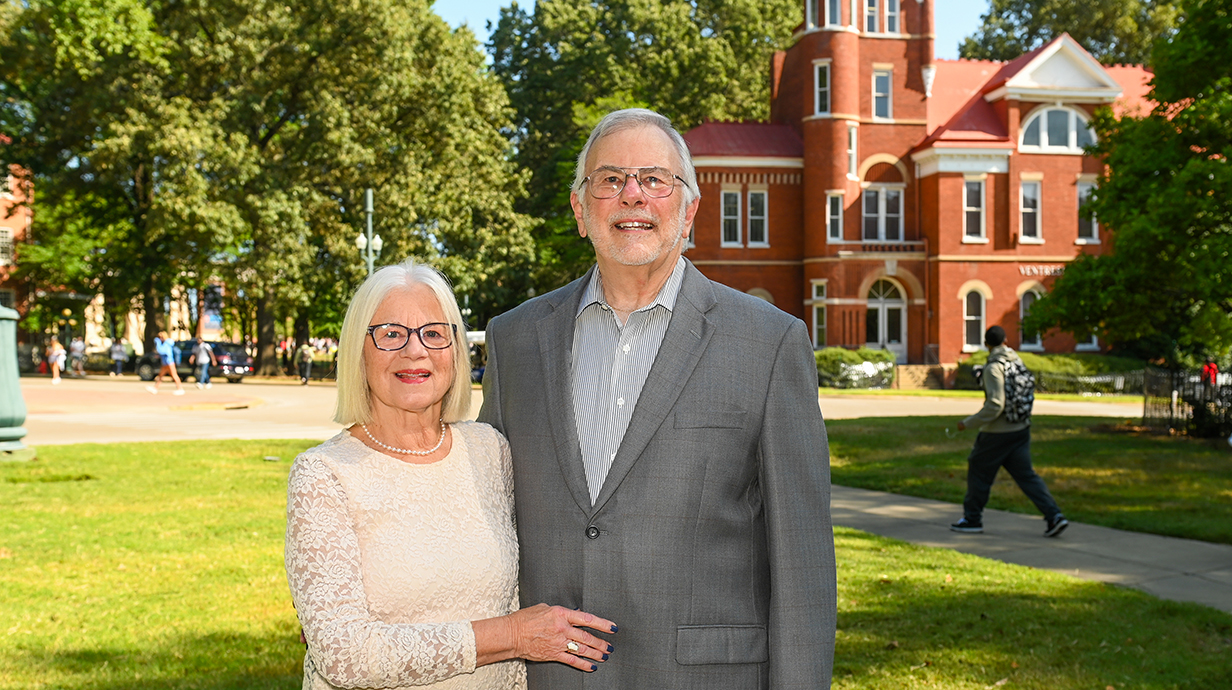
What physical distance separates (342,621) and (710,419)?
1.02 meters

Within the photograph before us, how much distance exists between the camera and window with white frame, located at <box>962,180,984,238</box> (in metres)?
39.8

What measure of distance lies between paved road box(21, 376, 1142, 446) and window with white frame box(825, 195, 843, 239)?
10.5 metres

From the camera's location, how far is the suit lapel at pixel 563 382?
2.72 meters

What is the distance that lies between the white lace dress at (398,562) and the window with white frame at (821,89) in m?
39.8

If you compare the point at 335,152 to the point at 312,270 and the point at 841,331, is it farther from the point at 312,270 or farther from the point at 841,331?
the point at 841,331

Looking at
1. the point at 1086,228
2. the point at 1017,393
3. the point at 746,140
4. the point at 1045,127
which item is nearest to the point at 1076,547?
the point at 1017,393

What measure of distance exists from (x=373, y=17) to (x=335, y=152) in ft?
16.2

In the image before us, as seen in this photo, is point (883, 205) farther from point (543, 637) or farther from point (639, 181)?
point (543, 637)

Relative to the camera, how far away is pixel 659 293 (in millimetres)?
2896

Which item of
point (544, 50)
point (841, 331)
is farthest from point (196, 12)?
point (841, 331)

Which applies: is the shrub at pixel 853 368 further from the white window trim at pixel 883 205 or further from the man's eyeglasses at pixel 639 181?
the man's eyeglasses at pixel 639 181

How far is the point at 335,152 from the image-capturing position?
122 feet

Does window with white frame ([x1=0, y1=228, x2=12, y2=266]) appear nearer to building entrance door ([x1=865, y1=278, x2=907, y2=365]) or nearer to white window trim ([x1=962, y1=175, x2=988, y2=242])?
building entrance door ([x1=865, y1=278, x2=907, y2=365])

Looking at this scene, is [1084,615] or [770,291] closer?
[1084,615]
